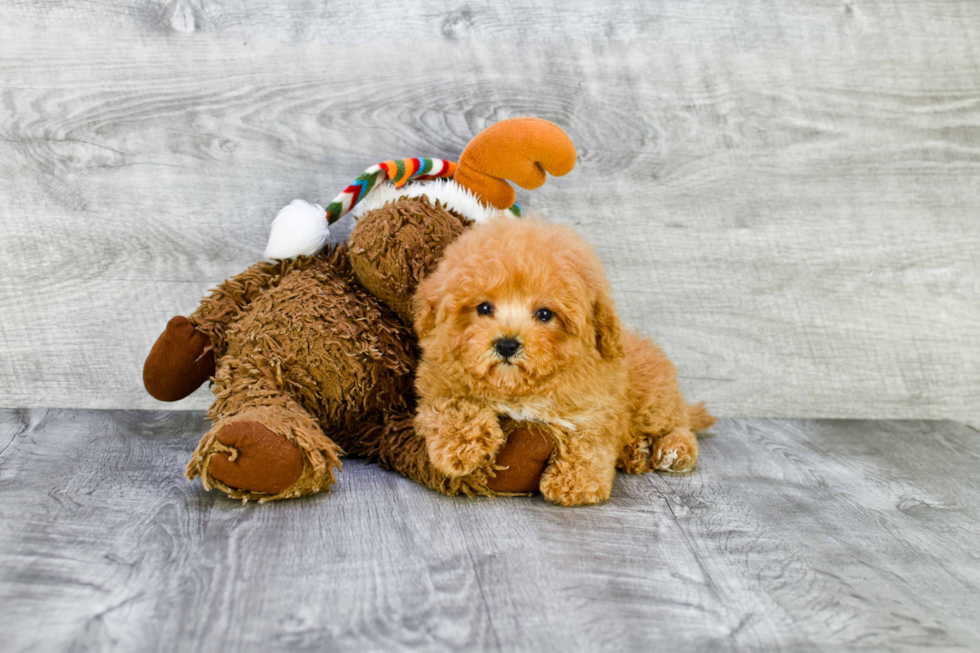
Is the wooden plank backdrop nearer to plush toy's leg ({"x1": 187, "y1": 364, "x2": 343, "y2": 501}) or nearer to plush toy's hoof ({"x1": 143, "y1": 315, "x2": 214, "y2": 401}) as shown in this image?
plush toy's hoof ({"x1": 143, "y1": 315, "x2": 214, "y2": 401})

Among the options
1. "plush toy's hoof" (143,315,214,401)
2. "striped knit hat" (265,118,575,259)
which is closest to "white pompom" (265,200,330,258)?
"striped knit hat" (265,118,575,259)

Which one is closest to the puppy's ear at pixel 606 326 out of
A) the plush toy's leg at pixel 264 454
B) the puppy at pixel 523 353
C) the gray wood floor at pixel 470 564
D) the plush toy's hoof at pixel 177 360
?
the puppy at pixel 523 353

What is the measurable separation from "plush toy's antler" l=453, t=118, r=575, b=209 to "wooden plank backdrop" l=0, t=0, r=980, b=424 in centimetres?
34

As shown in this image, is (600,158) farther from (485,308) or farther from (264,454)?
(264,454)

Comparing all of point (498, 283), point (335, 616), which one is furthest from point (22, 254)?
point (335, 616)

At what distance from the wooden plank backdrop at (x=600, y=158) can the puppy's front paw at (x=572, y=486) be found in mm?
719

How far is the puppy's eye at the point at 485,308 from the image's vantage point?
1196mm

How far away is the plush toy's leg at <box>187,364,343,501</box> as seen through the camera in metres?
1.13

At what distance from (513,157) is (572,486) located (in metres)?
0.61

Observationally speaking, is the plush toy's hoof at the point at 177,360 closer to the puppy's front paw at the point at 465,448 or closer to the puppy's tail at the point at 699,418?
the puppy's front paw at the point at 465,448

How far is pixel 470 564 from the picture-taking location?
1025 mm

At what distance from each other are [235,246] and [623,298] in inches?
36.6

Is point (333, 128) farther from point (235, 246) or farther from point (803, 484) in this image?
point (803, 484)

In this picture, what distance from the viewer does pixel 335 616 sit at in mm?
880
